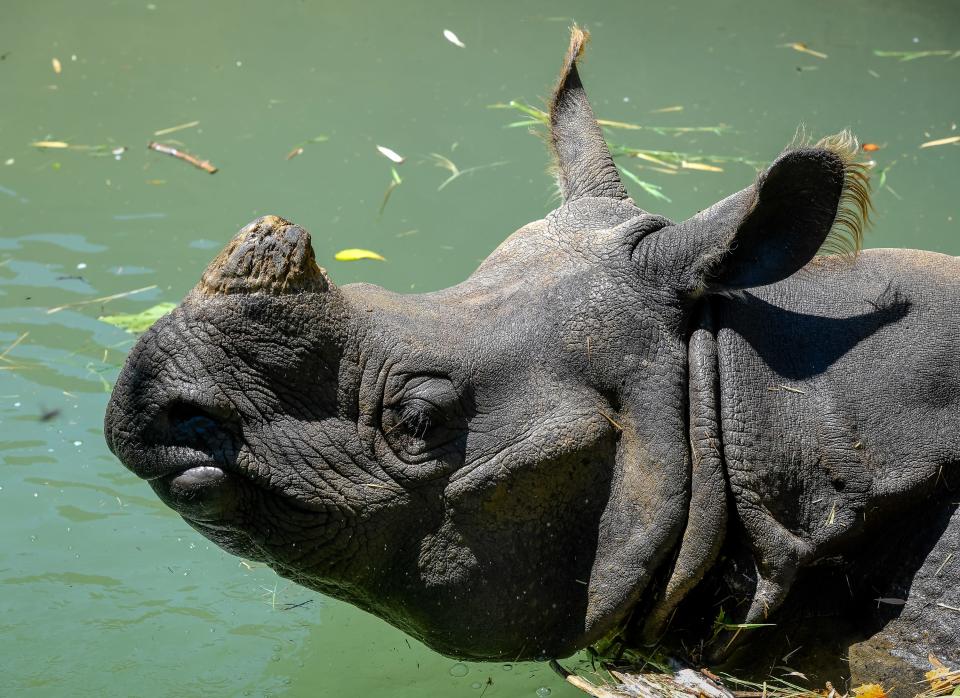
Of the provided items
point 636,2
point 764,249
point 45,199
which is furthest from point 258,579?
point 636,2

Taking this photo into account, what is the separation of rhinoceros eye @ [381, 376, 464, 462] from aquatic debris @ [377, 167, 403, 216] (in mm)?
4568

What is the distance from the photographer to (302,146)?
8.87 metres

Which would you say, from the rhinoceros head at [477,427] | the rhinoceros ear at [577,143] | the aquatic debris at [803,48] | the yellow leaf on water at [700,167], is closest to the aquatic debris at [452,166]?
the yellow leaf on water at [700,167]

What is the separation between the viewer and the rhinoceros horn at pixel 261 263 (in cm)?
333

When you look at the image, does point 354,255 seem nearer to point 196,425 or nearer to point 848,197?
point 196,425

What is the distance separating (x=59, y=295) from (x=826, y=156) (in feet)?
17.1

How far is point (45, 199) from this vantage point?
8258 millimetres

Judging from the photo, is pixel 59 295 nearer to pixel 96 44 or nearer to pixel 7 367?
pixel 7 367

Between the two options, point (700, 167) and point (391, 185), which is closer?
point (700, 167)

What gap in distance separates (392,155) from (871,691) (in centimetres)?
588

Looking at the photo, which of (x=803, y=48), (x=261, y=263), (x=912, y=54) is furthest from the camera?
(x=803, y=48)

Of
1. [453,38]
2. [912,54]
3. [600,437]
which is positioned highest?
[912,54]

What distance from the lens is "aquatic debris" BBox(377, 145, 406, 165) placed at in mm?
8570

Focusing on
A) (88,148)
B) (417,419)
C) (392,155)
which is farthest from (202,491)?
(88,148)
